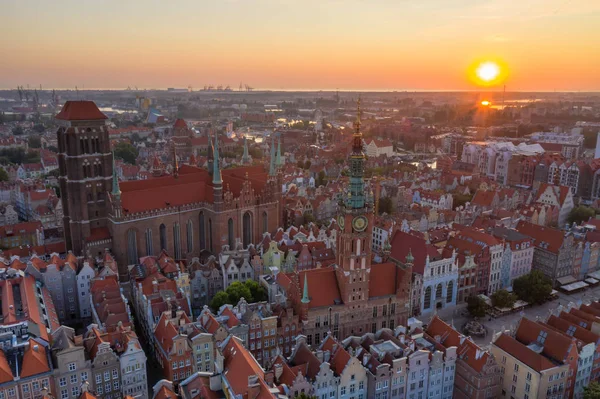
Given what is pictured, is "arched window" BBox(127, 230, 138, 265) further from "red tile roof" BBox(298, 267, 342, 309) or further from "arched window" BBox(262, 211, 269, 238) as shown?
"red tile roof" BBox(298, 267, 342, 309)

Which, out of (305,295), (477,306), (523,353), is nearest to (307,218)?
(477,306)

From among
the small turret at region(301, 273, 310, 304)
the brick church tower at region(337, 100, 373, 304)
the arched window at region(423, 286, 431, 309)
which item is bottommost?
the arched window at region(423, 286, 431, 309)

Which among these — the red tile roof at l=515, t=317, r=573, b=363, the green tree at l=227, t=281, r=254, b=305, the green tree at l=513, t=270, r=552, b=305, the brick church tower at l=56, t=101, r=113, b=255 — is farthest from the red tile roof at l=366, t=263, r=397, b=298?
Result: the brick church tower at l=56, t=101, r=113, b=255

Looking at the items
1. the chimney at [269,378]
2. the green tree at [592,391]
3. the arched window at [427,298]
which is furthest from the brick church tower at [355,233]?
the green tree at [592,391]

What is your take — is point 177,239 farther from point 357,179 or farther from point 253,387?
point 253,387

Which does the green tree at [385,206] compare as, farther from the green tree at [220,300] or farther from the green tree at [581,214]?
the green tree at [220,300]

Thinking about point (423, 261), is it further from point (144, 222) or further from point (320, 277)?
point (144, 222)
